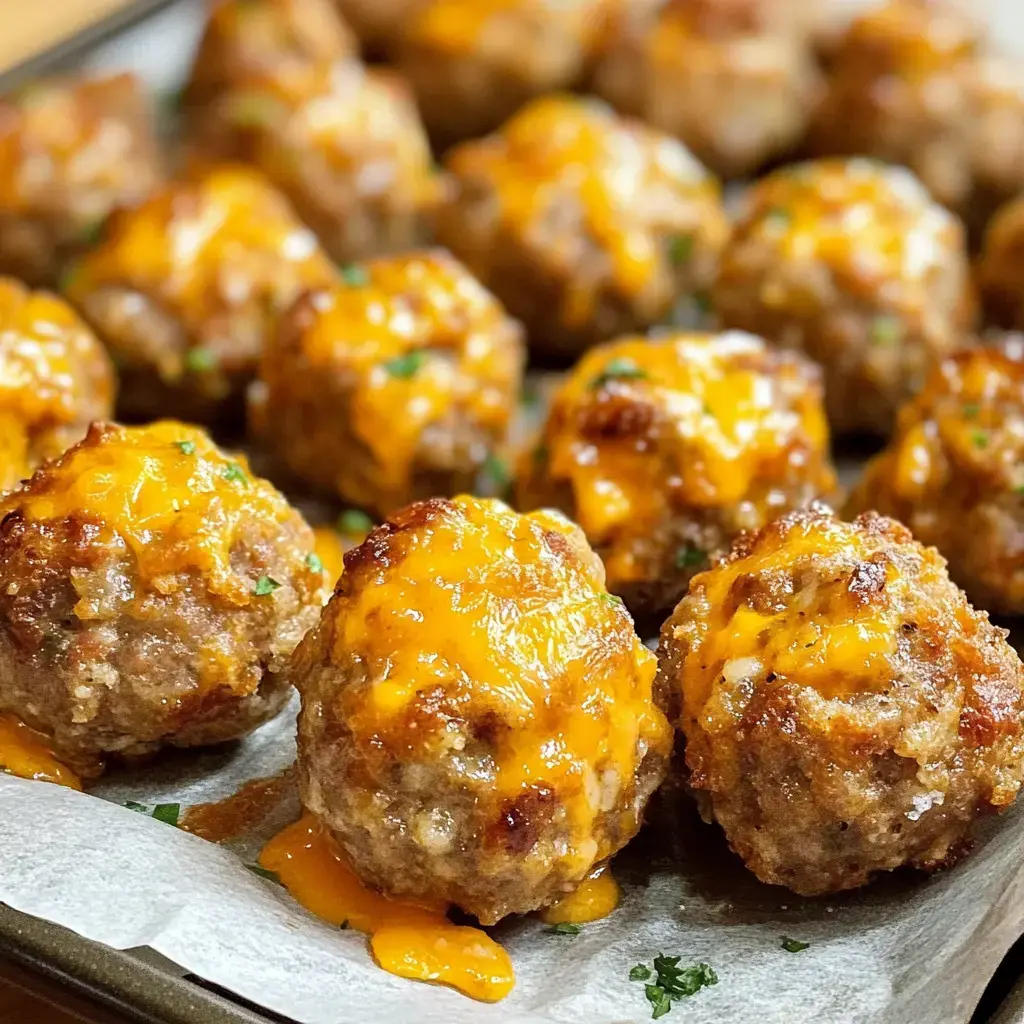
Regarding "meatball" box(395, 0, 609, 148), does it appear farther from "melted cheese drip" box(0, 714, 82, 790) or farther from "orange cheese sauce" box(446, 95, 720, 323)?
"melted cheese drip" box(0, 714, 82, 790)

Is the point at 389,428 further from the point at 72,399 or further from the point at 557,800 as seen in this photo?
the point at 557,800

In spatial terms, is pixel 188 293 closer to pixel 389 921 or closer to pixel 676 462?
pixel 676 462

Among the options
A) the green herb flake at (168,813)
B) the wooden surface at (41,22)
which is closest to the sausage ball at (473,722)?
the green herb flake at (168,813)

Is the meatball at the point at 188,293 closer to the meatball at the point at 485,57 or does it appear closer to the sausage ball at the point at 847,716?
the meatball at the point at 485,57

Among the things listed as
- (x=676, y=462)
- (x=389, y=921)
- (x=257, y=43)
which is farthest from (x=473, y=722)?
(x=257, y=43)

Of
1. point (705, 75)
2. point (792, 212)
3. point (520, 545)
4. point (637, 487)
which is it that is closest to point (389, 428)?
point (637, 487)
